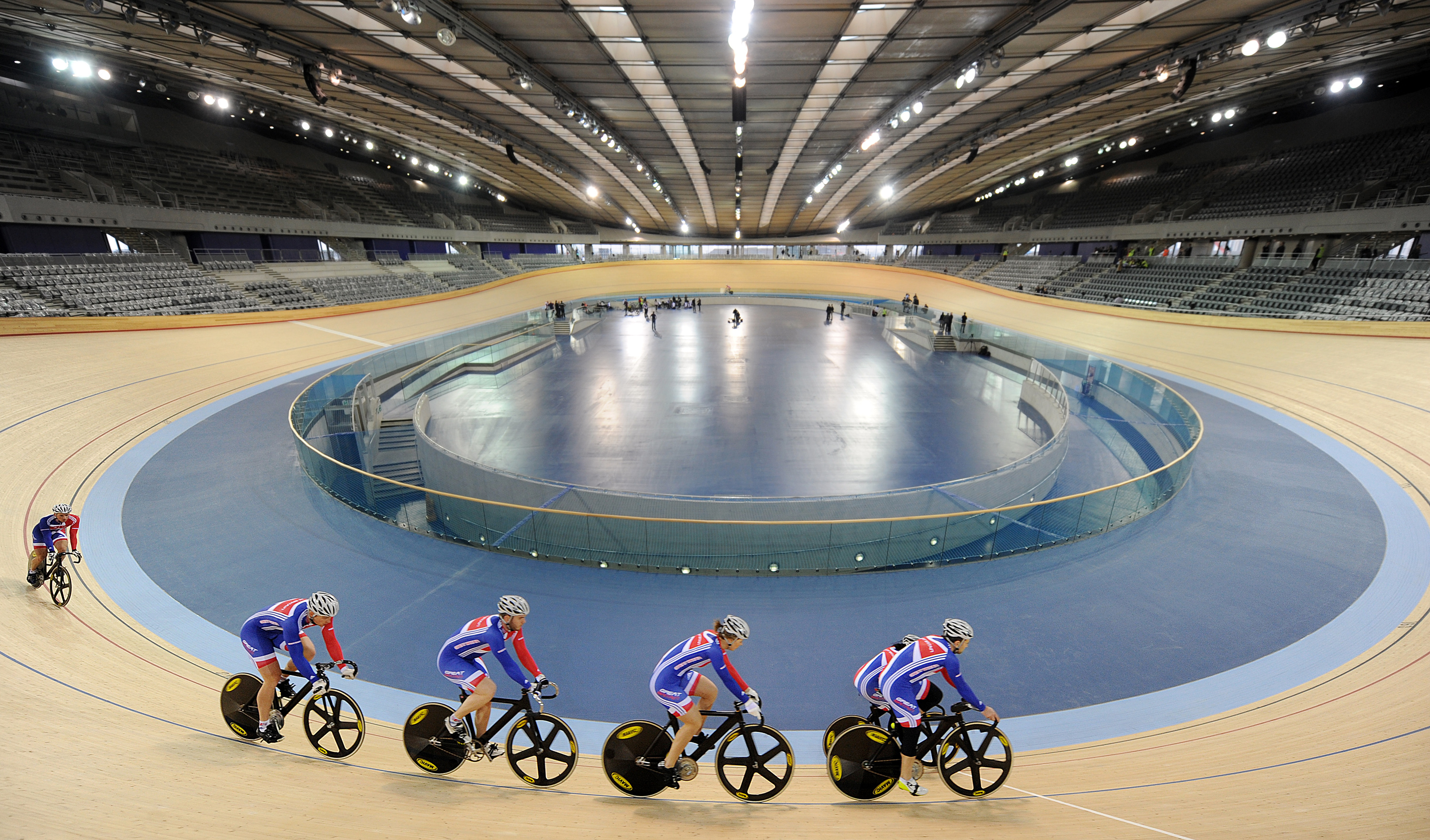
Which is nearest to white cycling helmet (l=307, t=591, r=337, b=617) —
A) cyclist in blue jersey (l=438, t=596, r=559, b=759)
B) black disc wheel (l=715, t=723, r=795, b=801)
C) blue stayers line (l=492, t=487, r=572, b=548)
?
cyclist in blue jersey (l=438, t=596, r=559, b=759)

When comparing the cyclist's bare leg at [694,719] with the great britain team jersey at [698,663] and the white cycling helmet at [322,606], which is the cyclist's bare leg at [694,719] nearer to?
the great britain team jersey at [698,663]

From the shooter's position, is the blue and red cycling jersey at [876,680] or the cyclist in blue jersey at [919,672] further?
the blue and red cycling jersey at [876,680]

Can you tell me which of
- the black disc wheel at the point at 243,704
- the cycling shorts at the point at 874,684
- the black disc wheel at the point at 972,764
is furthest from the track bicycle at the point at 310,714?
the black disc wheel at the point at 972,764

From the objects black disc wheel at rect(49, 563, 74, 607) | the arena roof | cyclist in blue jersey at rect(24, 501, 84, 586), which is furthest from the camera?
the arena roof

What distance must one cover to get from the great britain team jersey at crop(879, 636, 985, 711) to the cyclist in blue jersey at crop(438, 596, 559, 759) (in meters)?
2.07

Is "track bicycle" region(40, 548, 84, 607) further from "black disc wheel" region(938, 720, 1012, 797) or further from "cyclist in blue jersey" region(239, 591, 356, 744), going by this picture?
"black disc wheel" region(938, 720, 1012, 797)

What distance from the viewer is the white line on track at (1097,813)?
3092mm

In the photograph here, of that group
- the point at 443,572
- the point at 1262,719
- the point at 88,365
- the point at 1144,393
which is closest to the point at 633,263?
the point at 88,365

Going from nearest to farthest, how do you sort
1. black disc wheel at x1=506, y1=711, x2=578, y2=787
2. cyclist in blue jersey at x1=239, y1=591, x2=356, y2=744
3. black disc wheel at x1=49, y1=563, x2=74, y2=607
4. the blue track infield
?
cyclist in blue jersey at x1=239, y1=591, x2=356, y2=744, black disc wheel at x1=506, y1=711, x2=578, y2=787, the blue track infield, black disc wheel at x1=49, y1=563, x2=74, y2=607

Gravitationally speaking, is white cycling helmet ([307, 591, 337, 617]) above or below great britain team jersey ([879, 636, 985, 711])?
above

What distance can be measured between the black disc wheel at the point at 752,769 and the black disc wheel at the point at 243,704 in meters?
3.19

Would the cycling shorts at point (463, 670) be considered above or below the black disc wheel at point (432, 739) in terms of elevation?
above

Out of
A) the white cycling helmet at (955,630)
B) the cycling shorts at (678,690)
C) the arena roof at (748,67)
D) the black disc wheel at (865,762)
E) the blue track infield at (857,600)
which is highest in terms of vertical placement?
the arena roof at (748,67)

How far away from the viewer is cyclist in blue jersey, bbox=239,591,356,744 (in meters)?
3.29
